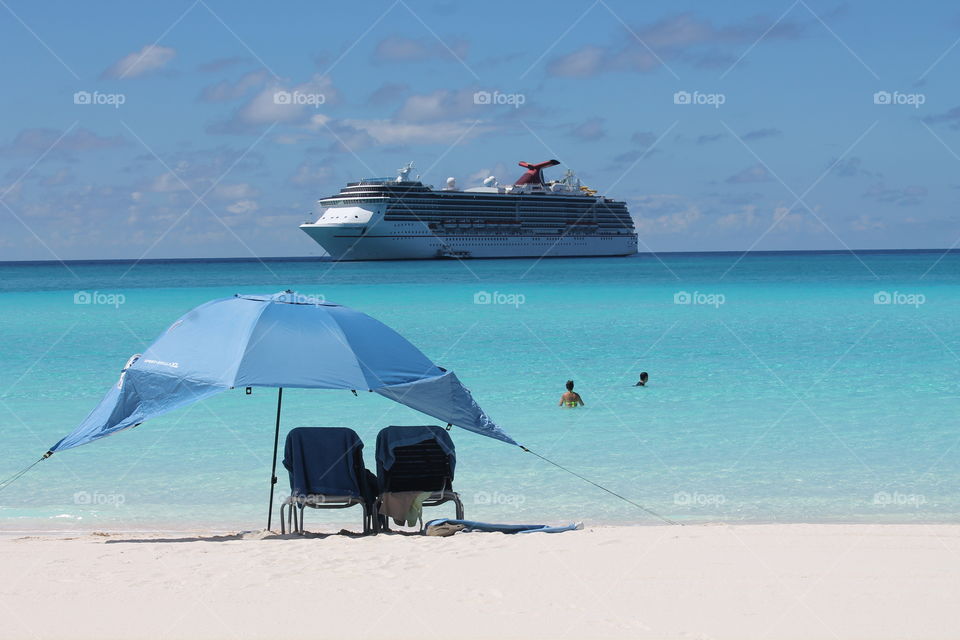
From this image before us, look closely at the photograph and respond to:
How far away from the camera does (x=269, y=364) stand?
5.42 m

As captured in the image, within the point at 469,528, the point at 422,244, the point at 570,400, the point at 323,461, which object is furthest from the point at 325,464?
the point at 422,244

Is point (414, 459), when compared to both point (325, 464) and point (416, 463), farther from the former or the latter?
point (325, 464)

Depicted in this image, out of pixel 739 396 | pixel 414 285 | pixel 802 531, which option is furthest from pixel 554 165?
pixel 802 531

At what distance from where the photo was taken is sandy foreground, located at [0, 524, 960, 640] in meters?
4.14

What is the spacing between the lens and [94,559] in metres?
5.30

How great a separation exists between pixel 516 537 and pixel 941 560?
2433 millimetres

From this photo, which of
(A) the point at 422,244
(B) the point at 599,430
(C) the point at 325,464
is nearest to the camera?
(C) the point at 325,464

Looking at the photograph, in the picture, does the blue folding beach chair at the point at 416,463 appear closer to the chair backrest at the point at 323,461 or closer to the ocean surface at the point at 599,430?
the chair backrest at the point at 323,461

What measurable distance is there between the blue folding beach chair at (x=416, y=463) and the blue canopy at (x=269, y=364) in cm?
38

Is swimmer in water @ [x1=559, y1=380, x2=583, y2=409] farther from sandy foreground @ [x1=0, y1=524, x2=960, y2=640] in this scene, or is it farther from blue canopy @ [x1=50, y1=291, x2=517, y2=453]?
blue canopy @ [x1=50, y1=291, x2=517, y2=453]

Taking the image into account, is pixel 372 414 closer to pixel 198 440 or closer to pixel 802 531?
pixel 198 440

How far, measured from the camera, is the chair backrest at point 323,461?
596 cm

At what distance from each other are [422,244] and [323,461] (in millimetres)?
77005

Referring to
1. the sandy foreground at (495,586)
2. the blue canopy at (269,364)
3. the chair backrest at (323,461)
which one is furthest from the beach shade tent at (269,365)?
the sandy foreground at (495,586)
